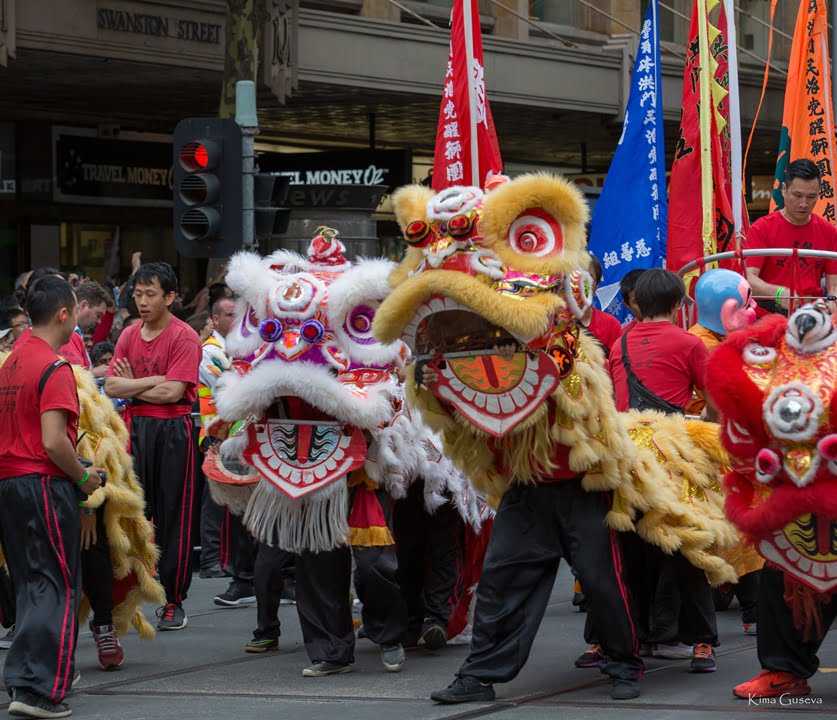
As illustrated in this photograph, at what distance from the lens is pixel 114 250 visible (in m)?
20.7

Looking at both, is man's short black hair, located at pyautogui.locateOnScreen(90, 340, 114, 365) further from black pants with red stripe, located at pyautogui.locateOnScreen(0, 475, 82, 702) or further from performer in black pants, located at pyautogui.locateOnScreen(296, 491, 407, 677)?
black pants with red stripe, located at pyautogui.locateOnScreen(0, 475, 82, 702)

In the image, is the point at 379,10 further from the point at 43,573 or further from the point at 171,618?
the point at 43,573

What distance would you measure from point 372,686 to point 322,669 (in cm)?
36

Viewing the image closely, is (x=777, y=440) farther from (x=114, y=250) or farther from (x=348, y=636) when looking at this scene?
(x=114, y=250)

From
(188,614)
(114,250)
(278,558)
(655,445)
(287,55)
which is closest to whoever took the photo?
(655,445)

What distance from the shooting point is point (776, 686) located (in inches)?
286

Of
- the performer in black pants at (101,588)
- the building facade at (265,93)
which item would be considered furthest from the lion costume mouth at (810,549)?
the building facade at (265,93)

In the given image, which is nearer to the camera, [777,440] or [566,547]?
[777,440]

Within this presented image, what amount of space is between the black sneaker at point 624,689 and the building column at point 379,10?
45.6ft

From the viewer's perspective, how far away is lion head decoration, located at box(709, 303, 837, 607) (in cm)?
677

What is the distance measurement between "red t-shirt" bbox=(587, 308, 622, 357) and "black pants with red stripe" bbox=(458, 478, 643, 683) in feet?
8.00

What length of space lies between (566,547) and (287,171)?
47.7 ft

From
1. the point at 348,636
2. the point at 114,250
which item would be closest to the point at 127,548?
the point at 348,636

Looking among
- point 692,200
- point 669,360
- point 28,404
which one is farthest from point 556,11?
point 28,404
